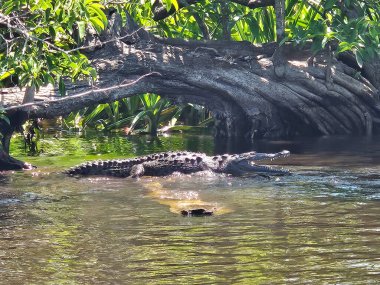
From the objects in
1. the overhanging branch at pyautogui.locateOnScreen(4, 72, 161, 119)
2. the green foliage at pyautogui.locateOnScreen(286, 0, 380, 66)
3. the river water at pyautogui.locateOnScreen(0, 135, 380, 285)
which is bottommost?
the river water at pyautogui.locateOnScreen(0, 135, 380, 285)

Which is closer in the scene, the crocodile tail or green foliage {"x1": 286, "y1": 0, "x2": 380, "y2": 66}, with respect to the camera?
Result: the crocodile tail

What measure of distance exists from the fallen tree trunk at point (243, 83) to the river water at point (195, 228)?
2213 millimetres

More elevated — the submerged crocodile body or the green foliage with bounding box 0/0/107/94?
the green foliage with bounding box 0/0/107/94

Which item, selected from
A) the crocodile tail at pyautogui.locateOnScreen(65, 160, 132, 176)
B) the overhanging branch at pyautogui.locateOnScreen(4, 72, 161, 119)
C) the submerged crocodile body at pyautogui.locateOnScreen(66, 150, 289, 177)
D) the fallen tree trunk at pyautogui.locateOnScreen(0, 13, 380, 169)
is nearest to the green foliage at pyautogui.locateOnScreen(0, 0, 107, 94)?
the crocodile tail at pyautogui.locateOnScreen(65, 160, 132, 176)

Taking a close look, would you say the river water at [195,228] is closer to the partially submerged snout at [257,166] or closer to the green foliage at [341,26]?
the partially submerged snout at [257,166]

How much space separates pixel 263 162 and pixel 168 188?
2723 mm

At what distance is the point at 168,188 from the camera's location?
35.1 ft

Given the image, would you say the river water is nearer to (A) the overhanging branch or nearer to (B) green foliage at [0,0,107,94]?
(A) the overhanging branch

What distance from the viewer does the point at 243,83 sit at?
15055 millimetres

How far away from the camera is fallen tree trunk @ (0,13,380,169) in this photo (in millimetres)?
14203

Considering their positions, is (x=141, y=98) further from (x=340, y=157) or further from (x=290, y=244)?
(x=290, y=244)

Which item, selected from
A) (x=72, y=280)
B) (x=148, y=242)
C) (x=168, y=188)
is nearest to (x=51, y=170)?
(x=168, y=188)

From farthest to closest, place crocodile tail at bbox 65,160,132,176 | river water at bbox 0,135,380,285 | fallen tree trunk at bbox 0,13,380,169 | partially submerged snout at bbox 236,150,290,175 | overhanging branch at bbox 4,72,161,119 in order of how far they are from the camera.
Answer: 1. fallen tree trunk at bbox 0,13,380,169
2. overhanging branch at bbox 4,72,161,119
3. crocodile tail at bbox 65,160,132,176
4. partially submerged snout at bbox 236,150,290,175
5. river water at bbox 0,135,380,285

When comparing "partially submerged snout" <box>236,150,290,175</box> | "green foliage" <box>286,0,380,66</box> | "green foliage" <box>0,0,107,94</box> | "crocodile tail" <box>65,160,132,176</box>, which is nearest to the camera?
"green foliage" <box>0,0,107,94</box>
